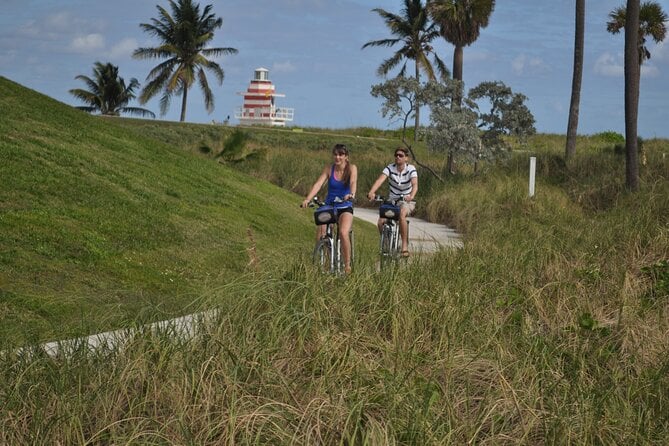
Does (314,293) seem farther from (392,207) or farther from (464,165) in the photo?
(464,165)

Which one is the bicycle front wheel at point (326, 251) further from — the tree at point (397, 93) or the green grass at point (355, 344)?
the tree at point (397, 93)

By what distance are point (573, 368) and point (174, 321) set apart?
2.75 meters

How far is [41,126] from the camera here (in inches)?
765

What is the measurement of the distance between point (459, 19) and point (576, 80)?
7.85m

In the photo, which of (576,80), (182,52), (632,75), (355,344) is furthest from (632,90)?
(182,52)

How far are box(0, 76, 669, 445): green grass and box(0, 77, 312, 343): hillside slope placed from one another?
0.22 ft

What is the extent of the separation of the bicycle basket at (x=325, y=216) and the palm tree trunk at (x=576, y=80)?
21.8 meters

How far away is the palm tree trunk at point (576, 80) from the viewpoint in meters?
31.5

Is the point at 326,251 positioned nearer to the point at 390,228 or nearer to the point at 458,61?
the point at 390,228

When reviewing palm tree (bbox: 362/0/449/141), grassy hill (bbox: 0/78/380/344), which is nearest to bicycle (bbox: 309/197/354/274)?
grassy hill (bbox: 0/78/380/344)

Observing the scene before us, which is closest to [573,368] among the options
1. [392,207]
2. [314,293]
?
[314,293]

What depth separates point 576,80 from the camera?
3231 cm

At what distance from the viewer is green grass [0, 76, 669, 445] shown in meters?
5.28

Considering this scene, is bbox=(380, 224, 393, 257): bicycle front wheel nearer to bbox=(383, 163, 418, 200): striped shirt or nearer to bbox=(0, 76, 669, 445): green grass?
bbox=(383, 163, 418, 200): striped shirt
